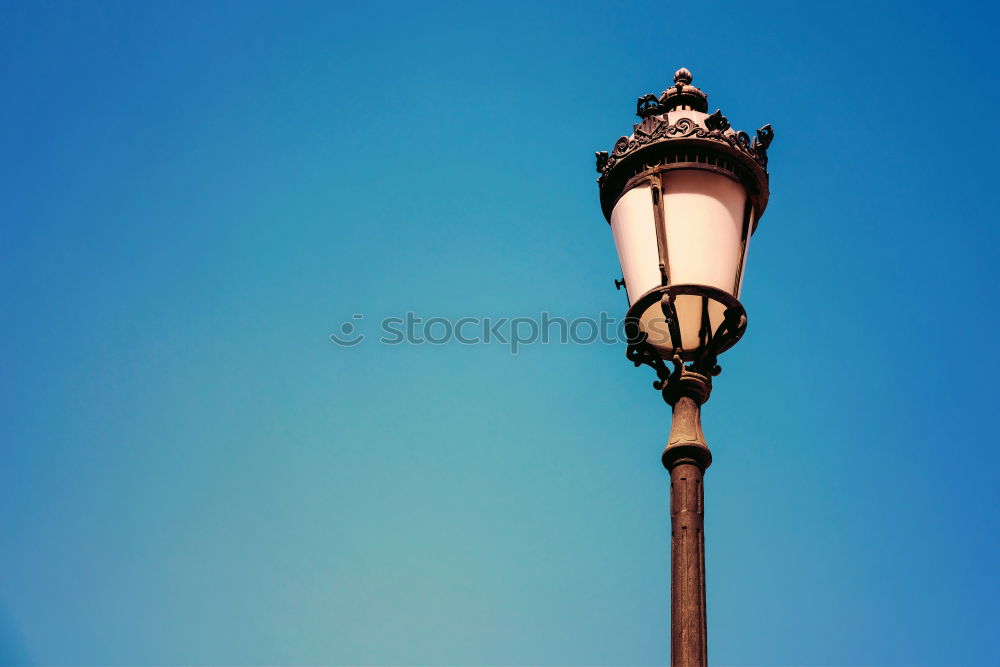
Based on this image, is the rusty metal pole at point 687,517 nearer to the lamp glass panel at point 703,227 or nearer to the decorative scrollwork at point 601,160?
the lamp glass panel at point 703,227

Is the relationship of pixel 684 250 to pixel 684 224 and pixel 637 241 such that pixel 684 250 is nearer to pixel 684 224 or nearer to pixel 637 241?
pixel 684 224

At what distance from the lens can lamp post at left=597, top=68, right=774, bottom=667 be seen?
20.2 feet

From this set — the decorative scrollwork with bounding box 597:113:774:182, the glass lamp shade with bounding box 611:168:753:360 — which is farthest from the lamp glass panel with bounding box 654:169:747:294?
the decorative scrollwork with bounding box 597:113:774:182

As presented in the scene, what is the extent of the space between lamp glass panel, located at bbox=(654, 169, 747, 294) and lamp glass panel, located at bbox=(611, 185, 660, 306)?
0.09 metres

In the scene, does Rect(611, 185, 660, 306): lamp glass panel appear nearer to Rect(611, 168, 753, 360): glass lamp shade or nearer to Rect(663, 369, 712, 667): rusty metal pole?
Rect(611, 168, 753, 360): glass lamp shade

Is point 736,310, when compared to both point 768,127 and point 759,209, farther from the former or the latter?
point 768,127

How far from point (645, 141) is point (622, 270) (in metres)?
0.79

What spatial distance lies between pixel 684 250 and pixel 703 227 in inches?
8.1

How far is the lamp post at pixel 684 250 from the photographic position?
20.2 ft

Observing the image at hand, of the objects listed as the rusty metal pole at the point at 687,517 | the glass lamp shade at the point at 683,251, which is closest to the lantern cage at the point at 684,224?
the glass lamp shade at the point at 683,251

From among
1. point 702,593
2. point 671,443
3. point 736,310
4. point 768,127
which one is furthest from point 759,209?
point 702,593

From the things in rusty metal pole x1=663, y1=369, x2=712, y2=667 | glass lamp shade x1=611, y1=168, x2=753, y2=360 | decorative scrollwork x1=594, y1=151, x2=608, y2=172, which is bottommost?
rusty metal pole x1=663, y1=369, x2=712, y2=667

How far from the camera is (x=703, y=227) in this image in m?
6.53

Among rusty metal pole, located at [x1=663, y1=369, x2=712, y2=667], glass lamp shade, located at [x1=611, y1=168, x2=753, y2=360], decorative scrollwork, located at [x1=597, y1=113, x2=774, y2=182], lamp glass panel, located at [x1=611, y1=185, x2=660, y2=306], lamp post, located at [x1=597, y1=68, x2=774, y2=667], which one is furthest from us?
decorative scrollwork, located at [x1=597, y1=113, x2=774, y2=182]
